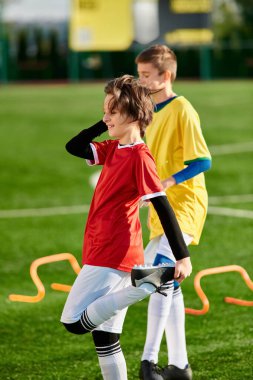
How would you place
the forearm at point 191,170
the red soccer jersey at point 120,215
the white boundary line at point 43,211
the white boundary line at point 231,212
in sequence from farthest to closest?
the white boundary line at point 43,211 → the white boundary line at point 231,212 → the forearm at point 191,170 → the red soccer jersey at point 120,215

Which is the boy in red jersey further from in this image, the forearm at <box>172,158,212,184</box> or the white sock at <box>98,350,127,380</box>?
the forearm at <box>172,158,212,184</box>

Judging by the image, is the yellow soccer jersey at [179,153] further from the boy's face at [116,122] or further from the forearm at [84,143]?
the boy's face at [116,122]

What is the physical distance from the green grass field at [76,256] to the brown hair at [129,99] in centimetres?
188

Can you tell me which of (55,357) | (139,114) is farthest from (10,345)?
(139,114)

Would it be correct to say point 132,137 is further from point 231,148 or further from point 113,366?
point 231,148

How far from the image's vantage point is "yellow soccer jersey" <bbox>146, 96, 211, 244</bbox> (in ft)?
18.7

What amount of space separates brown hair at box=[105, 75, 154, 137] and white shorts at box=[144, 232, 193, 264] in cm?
103

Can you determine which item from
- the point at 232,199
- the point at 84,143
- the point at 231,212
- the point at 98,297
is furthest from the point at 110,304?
the point at 232,199

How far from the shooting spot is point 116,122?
4.83 m

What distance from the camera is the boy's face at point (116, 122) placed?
15.8 ft

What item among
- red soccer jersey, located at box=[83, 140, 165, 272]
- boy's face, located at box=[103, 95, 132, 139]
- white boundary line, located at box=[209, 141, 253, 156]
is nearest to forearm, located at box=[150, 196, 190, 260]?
red soccer jersey, located at box=[83, 140, 165, 272]

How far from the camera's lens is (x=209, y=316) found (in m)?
7.39

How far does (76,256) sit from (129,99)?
515cm

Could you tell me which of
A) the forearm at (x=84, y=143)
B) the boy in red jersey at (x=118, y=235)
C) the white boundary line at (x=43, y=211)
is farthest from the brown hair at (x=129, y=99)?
the white boundary line at (x=43, y=211)
